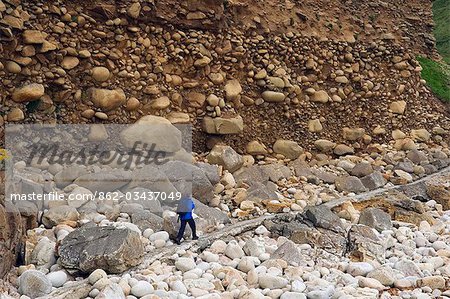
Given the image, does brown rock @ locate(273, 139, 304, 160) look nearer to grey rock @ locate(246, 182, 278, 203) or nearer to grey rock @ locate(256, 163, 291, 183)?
grey rock @ locate(256, 163, 291, 183)

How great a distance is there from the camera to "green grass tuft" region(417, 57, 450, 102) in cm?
1232

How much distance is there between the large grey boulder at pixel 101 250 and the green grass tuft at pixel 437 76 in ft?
33.8

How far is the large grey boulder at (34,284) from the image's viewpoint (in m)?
3.88

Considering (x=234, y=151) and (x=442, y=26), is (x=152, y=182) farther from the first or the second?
(x=442, y=26)

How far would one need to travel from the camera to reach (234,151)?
826 centimetres

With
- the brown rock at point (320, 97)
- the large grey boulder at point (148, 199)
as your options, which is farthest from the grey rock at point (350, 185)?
the large grey boulder at point (148, 199)

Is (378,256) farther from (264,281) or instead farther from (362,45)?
(362,45)

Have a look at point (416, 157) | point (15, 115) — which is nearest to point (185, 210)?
point (15, 115)

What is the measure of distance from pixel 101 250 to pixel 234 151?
428 centimetres

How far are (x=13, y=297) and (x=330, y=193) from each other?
5428mm

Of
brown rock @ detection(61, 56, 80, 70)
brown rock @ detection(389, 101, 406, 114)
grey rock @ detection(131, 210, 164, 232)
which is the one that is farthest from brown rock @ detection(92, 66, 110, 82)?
brown rock @ detection(389, 101, 406, 114)

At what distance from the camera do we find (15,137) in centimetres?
682

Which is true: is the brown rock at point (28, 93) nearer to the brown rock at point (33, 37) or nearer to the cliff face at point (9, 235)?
the brown rock at point (33, 37)

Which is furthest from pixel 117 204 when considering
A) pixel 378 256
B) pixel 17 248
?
pixel 378 256
